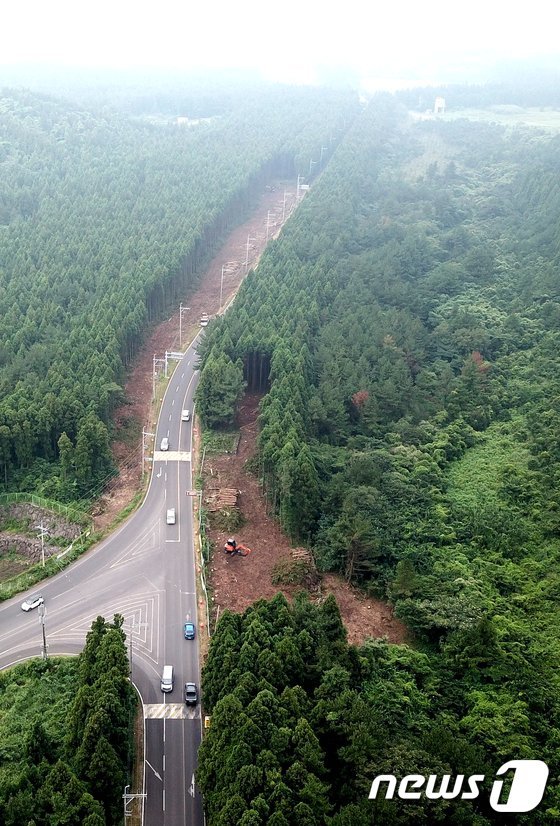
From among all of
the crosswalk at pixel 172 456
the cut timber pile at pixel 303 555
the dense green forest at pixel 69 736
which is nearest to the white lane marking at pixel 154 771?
the dense green forest at pixel 69 736

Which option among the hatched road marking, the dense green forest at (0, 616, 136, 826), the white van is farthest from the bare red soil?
the dense green forest at (0, 616, 136, 826)

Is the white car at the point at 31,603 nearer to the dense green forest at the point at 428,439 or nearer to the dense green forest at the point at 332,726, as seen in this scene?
the dense green forest at the point at 332,726

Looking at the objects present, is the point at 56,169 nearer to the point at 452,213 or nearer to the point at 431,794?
the point at 452,213

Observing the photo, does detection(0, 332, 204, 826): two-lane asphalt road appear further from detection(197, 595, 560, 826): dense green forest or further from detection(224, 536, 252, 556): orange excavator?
detection(197, 595, 560, 826): dense green forest

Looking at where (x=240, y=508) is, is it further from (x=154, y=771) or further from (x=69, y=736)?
(x=69, y=736)

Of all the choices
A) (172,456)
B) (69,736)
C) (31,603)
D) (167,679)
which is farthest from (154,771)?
(172,456)

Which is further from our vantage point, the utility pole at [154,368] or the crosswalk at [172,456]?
the utility pole at [154,368]
